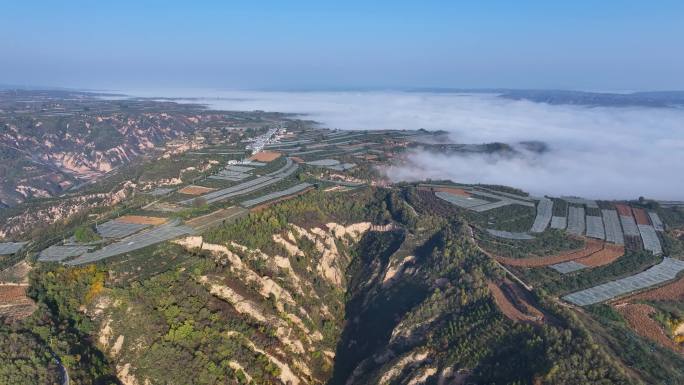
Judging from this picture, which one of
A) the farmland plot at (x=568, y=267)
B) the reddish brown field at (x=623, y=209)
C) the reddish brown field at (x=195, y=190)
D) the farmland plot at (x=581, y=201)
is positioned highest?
the reddish brown field at (x=195, y=190)

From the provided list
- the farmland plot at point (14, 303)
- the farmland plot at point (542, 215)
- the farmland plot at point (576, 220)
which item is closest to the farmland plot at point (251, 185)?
the farmland plot at point (14, 303)

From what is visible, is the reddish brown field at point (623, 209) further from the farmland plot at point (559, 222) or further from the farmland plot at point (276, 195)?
the farmland plot at point (276, 195)

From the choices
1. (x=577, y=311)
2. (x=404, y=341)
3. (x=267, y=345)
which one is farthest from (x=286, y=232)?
(x=577, y=311)

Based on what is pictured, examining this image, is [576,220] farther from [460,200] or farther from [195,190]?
[195,190]

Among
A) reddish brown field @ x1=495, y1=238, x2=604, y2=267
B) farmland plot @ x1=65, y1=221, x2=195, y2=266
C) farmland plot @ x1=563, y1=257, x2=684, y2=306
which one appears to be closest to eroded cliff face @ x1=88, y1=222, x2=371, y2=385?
farmland plot @ x1=65, y1=221, x2=195, y2=266

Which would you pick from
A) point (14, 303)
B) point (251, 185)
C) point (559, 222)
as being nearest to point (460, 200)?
point (559, 222)

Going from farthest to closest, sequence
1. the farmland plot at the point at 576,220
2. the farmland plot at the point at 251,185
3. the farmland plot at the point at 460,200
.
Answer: the farmland plot at the point at 460,200 → the farmland plot at the point at 251,185 → the farmland plot at the point at 576,220

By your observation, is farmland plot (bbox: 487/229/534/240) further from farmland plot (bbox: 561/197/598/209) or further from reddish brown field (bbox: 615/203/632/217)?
reddish brown field (bbox: 615/203/632/217)
